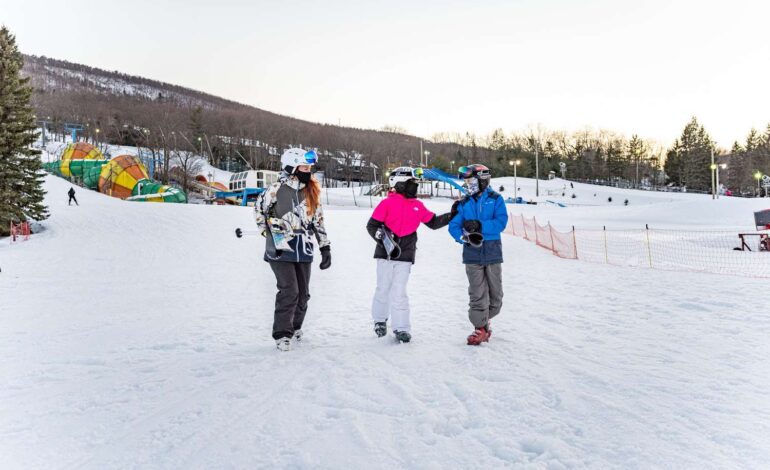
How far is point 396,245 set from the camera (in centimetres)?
499

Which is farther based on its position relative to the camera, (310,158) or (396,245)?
(396,245)

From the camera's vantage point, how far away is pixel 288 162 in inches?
190

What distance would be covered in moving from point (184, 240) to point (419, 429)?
21305mm

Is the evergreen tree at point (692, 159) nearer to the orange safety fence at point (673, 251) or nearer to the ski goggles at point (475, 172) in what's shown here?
the orange safety fence at point (673, 251)

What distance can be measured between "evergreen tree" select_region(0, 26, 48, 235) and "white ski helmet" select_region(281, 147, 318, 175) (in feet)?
83.2

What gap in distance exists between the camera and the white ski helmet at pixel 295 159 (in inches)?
189

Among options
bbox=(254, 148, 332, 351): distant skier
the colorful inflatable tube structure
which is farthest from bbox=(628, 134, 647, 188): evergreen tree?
bbox=(254, 148, 332, 351): distant skier

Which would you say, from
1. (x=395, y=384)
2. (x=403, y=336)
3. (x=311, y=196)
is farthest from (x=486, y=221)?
(x=395, y=384)

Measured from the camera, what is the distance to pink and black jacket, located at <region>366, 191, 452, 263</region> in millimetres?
5059

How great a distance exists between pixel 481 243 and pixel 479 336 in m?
1.01

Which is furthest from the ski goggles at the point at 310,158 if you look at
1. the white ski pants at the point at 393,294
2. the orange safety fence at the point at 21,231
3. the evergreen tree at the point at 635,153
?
the evergreen tree at the point at 635,153

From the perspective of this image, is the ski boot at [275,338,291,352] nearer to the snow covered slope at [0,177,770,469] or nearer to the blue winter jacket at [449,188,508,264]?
the snow covered slope at [0,177,770,469]

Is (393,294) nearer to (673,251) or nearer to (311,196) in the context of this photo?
(311,196)

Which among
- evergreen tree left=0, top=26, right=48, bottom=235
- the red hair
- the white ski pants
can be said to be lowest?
the white ski pants
